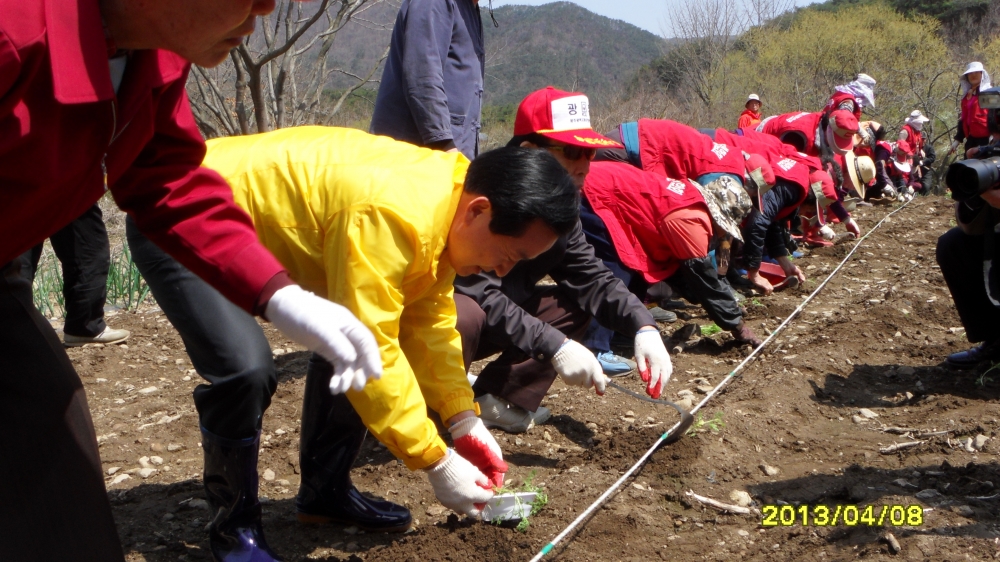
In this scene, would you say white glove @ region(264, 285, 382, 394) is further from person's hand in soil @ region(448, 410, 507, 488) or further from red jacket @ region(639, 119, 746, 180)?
red jacket @ region(639, 119, 746, 180)

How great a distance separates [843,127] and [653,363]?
570cm

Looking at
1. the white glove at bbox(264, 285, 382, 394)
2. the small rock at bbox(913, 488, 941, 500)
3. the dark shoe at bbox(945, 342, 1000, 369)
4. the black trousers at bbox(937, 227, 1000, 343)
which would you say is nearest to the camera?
the white glove at bbox(264, 285, 382, 394)

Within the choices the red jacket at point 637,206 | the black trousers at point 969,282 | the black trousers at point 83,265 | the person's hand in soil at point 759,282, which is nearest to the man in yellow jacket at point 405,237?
the red jacket at point 637,206

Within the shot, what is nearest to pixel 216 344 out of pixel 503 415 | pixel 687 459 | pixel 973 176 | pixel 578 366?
pixel 578 366

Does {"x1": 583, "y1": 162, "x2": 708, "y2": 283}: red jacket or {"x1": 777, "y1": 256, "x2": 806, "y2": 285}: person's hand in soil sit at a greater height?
{"x1": 583, "y1": 162, "x2": 708, "y2": 283}: red jacket

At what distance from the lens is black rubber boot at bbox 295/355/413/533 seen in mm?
2434

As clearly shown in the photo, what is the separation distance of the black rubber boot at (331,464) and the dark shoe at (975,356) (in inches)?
114

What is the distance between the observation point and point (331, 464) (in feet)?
8.21

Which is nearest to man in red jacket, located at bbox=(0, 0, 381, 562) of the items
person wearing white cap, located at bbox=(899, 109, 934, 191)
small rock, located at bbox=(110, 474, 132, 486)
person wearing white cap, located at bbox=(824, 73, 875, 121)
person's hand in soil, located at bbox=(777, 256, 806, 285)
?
small rock, located at bbox=(110, 474, 132, 486)

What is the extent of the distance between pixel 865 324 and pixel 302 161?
398cm

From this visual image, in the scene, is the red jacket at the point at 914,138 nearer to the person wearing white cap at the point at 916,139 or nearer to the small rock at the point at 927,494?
the person wearing white cap at the point at 916,139

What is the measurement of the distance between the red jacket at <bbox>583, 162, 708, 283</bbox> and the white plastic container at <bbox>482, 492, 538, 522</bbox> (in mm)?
1968

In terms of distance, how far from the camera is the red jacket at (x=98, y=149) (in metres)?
1.06

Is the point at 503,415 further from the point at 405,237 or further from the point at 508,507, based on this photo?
the point at 405,237
